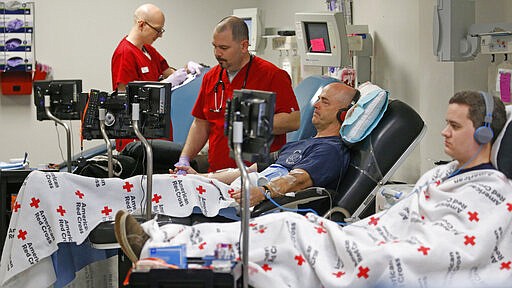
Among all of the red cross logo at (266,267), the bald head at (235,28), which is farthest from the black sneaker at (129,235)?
the bald head at (235,28)

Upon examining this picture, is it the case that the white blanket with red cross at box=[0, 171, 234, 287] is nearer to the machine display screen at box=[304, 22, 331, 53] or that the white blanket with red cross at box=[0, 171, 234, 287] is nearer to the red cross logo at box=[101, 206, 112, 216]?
the red cross logo at box=[101, 206, 112, 216]

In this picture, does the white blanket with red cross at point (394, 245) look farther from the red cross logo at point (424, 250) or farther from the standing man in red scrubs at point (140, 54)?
the standing man in red scrubs at point (140, 54)

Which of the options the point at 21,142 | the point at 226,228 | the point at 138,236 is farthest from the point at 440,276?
the point at 21,142

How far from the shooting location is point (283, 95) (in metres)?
4.46

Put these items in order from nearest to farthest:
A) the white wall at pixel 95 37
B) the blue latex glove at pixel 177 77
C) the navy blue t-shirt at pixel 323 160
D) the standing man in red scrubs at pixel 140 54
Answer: the navy blue t-shirt at pixel 323 160
the standing man in red scrubs at pixel 140 54
the blue latex glove at pixel 177 77
the white wall at pixel 95 37

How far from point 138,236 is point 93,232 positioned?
1.00m

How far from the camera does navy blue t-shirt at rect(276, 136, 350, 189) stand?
3924 mm

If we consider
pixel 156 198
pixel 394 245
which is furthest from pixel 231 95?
pixel 394 245

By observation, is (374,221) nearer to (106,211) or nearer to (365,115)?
(365,115)

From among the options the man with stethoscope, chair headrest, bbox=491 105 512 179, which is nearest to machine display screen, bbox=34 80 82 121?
the man with stethoscope

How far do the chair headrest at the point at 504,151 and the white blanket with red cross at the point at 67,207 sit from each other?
1284 mm

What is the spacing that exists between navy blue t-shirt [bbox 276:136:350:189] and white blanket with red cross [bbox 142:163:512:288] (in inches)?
38.2

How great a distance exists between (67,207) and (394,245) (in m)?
1.60

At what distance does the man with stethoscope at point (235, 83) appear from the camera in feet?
14.6
